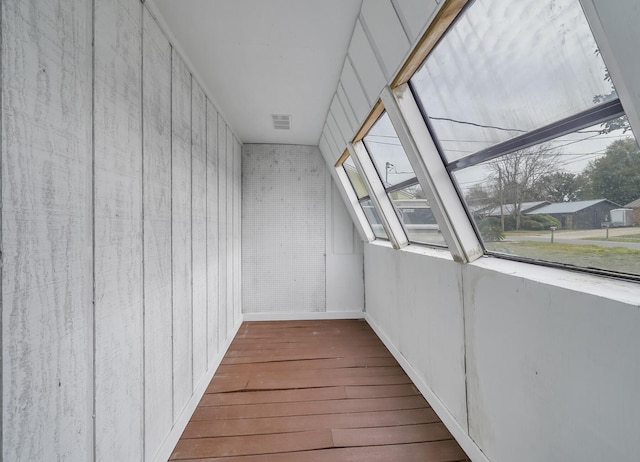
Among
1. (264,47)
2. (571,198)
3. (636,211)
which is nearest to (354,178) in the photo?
(264,47)

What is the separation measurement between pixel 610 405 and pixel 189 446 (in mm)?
2114

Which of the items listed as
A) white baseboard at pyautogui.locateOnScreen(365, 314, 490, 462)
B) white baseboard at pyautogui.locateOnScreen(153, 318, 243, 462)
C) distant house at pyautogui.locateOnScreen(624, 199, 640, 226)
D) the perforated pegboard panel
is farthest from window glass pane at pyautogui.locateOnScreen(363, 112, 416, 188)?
white baseboard at pyautogui.locateOnScreen(153, 318, 243, 462)

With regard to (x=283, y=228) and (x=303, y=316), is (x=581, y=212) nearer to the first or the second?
(x=283, y=228)

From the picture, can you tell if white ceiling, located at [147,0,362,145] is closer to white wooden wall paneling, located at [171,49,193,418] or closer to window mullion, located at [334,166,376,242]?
white wooden wall paneling, located at [171,49,193,418]

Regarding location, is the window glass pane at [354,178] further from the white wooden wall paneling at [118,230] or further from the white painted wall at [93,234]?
the white wooden wall paneling at [118,230]

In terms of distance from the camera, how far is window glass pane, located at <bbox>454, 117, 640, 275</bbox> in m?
0.81

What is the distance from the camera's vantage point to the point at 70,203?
88cm

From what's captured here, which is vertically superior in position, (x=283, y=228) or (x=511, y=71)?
(x=511, y=71)

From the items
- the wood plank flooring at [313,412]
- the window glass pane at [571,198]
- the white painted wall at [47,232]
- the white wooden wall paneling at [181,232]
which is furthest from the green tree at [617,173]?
the white wooden wall paneling at [181,232]

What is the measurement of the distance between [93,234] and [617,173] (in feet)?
6.15

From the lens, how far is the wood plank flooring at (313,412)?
61.6 inches

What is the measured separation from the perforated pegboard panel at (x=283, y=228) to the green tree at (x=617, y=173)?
10.2 feet

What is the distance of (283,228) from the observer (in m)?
3.81

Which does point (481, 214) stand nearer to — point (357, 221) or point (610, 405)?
point (610, 405)
